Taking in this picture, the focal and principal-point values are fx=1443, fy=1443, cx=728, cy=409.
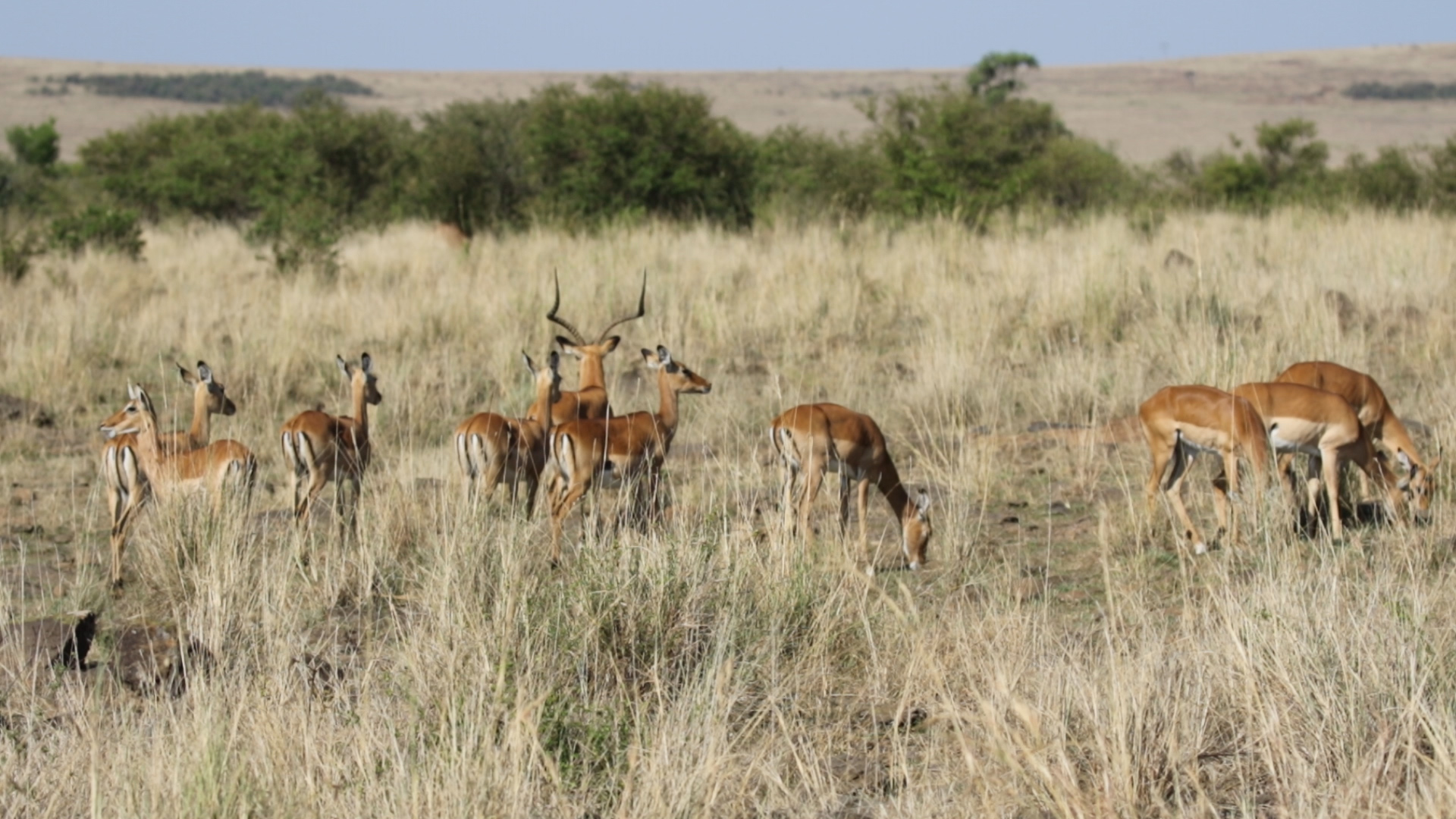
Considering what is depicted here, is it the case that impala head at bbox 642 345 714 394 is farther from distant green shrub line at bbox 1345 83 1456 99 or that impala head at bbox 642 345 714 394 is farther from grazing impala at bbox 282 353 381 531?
distant green shrub line at bbox 1345 83 1456 99

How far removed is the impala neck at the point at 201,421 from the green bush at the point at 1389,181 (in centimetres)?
1718

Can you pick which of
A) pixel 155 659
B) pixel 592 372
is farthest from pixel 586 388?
pixel 155 659

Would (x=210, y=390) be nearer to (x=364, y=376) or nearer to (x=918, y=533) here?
(x=364, y=376)

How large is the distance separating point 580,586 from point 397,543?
5.99 feet

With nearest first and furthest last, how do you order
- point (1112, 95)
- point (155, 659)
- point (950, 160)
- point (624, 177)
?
1. point (155, 659)
2. point (950, 160)
3. point (624, 177)
4. point (1112, 95)

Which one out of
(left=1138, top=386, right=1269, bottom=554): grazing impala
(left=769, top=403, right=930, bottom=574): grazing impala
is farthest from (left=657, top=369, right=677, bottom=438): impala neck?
(left=1138, top=386, right=1269, bottom=554): grazing impala

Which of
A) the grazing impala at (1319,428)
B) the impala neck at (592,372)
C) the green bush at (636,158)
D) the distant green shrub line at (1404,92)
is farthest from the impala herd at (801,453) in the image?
the distant green shrub line at (1404,92)

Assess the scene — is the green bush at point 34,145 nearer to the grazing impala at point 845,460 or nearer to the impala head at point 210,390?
the impala head at point 210,390

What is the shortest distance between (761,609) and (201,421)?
3724 millimetres

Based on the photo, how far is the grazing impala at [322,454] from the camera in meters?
6.65

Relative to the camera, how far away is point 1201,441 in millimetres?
6516

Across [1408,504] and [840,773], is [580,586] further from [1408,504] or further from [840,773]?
[1408,504]

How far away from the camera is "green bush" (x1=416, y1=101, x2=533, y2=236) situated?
840 inches

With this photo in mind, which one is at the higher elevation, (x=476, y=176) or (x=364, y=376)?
(x=476, y=176)
